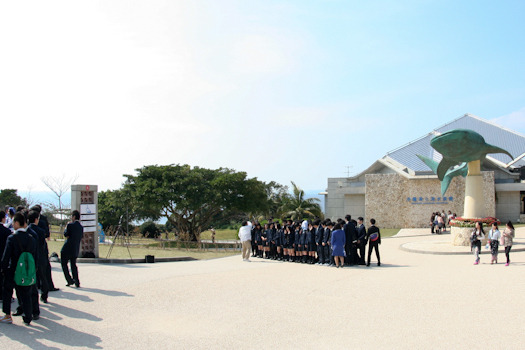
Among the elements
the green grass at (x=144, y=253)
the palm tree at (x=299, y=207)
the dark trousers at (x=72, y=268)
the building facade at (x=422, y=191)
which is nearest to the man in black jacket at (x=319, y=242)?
the green grass at (x=144, y=253)

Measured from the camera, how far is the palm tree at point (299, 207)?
34.1m

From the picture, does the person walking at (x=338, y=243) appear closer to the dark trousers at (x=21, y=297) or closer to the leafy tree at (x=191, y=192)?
the dark trousers at (x=21, y=297)

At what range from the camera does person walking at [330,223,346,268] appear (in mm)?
12531

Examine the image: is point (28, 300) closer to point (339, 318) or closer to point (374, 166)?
point (339, 318)

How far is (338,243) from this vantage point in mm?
12555

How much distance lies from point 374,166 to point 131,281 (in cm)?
3066

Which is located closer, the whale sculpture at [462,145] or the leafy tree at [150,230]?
the whale sculpture at [462,145]

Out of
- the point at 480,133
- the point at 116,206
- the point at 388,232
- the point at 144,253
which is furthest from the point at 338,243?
the point at 480,133

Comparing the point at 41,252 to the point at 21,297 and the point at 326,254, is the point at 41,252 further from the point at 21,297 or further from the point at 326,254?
the point at 326,254

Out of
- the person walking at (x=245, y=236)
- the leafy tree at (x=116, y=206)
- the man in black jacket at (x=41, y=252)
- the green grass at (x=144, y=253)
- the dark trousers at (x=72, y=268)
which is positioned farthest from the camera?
the leafy tree at (x=116, y=206)

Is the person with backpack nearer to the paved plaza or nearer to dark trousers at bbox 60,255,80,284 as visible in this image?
the paved plaza

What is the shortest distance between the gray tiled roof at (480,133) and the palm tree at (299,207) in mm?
7973

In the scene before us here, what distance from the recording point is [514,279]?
998 centimetres

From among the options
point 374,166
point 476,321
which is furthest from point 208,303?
point 374,166
